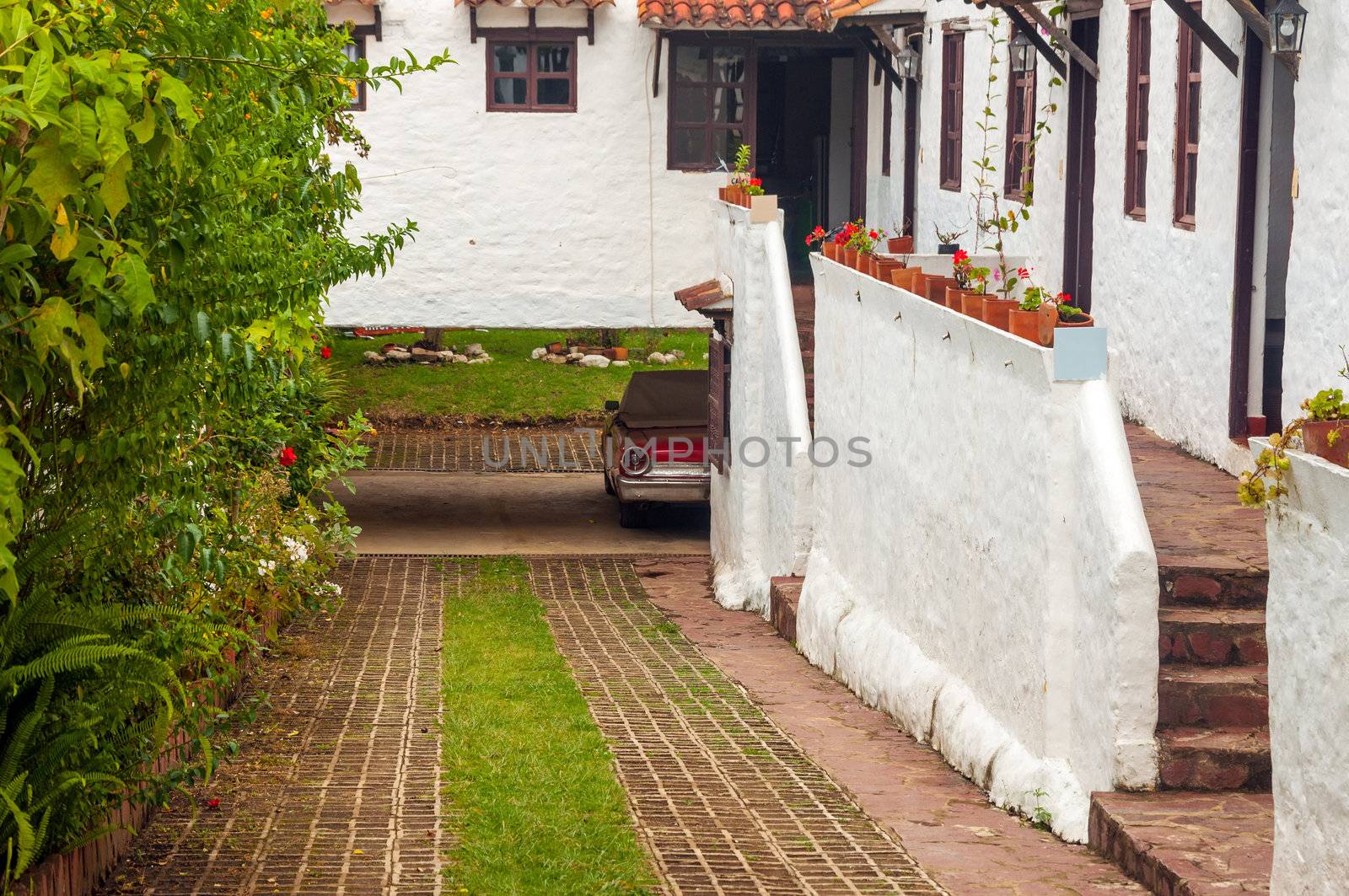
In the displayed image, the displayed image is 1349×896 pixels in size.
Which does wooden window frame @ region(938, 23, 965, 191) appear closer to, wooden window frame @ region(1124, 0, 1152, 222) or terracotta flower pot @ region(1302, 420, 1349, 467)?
wooden window frame @ region(1124, 0, 1152, 222)

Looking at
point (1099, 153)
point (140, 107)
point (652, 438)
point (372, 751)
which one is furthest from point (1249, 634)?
point (652, 438)

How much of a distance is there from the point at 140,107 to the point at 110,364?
95 centimetres

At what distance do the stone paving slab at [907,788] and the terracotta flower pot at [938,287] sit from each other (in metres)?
Answer: 2.45

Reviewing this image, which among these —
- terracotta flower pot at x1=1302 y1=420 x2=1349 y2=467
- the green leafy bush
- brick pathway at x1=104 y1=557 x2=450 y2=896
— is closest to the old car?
brick pathway at x1=104 y1=557 x2=450 y2=896

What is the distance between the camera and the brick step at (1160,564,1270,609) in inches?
278

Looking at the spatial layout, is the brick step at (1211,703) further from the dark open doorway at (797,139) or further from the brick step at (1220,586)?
the dark open doorway at (797,139)

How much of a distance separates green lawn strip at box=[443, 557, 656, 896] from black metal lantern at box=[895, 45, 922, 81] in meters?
7.89

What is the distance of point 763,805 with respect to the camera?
729 centimetres

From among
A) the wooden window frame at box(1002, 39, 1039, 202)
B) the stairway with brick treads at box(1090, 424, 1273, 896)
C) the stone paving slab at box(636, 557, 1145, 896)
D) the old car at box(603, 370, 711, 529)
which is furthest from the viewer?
the old car at box(603, 370, 711, 529)

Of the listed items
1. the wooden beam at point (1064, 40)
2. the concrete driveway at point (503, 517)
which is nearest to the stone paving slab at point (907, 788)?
the wooden beam at point (1064, 40)

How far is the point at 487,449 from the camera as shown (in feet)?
77.8

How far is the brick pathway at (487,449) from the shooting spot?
22.9 metres

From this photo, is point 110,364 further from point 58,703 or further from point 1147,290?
point 1147,290

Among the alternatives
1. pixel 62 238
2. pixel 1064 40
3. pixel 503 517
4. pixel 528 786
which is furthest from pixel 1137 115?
pixel 503 517
